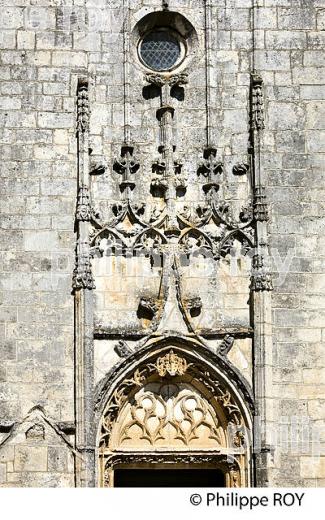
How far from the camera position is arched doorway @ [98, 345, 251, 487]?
52.9 ft

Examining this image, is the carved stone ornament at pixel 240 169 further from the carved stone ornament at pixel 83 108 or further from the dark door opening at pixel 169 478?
the dark door opening at pixel 169 478

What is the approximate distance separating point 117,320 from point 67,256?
0.85m

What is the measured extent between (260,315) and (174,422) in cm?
146

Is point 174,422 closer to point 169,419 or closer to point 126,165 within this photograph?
point 169,419

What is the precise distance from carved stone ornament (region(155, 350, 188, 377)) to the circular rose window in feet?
10.5

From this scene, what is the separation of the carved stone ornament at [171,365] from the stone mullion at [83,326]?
2.45ft

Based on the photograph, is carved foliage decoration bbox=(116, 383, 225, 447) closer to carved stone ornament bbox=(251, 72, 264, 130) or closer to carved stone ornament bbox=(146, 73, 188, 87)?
carved stone ornament bbox=(251, 72, 264, 130)

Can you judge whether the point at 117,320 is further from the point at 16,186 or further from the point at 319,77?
the point at 319,77

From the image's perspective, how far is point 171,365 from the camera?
1617 cm

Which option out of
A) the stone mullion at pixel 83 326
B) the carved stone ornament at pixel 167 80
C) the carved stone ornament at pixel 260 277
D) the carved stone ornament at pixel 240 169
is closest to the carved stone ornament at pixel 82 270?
the stone mullion at pixel 83 326

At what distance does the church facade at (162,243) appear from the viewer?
16.0 meters

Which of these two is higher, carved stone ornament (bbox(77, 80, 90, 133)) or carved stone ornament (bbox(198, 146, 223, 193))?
carved stone ornament (bbox(77, 80, 90, 133))

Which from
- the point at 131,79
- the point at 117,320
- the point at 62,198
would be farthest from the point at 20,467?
the point at 131,79

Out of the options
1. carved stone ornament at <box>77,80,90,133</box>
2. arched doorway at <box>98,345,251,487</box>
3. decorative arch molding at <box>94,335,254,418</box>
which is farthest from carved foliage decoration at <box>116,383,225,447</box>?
carved stone ornament at <box>77,80,90,133</box>
